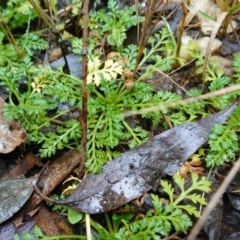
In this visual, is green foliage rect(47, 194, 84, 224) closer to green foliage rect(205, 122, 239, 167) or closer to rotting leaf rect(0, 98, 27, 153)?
rotting leaf rect(0, 98, 27, 153)

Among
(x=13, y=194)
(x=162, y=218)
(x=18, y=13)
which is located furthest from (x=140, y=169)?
(x=18, y=13)

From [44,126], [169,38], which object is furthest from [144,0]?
[44,126]

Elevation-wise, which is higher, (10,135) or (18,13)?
(18,13)

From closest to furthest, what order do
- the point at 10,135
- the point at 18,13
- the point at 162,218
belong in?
the point at 162,218, the point at 10,135, the point at 18,13

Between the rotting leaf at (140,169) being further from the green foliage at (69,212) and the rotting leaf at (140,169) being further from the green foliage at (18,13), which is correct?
the green foliage at (18,13)

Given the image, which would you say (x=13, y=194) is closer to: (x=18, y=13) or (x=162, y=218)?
(x=162, y=218)

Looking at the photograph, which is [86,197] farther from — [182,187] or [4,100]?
[4,100]


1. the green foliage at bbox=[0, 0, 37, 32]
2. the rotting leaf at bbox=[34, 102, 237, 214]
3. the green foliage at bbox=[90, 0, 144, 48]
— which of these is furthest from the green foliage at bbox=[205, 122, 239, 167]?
the green foliage at bbox=[0, 0, 37, 32]
